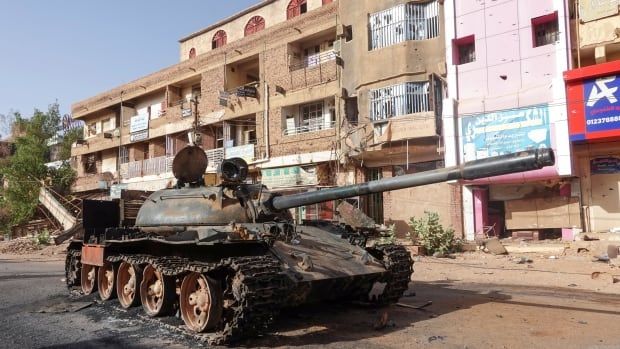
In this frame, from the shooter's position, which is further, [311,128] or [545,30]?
[311,128]

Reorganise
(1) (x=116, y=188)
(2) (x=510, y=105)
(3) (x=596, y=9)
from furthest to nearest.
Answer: (1) (x=116, y=188), (2) (x=510, y=105), (3) (x=596, y=9)

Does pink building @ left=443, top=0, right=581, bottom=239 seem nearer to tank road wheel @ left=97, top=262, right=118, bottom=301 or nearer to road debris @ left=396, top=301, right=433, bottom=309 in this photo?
road debris @ left=396, top=301, right=433, bottom=309

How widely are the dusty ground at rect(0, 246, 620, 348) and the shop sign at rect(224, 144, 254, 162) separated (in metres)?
13.3

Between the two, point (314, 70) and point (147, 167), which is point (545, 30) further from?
point (147, 167)

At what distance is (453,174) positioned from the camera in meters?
5.56

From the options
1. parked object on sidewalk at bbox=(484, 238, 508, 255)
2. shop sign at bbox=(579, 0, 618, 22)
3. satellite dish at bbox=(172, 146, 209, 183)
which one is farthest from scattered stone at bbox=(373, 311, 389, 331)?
shop sign at bbox=(579, 0, 618, 22)

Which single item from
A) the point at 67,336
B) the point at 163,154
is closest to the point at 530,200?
the point at 67,336

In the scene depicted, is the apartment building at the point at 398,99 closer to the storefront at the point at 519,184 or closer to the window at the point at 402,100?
the window at the point at 402,100

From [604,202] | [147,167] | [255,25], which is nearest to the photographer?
[604,202]

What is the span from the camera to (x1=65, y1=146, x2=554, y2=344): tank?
19.1ft

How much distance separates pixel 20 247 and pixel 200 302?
23.4 meters

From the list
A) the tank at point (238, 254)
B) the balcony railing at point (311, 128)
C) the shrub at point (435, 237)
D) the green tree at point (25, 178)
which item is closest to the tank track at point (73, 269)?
the tank at point (238, 254)

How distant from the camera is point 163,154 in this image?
30703 millimetres

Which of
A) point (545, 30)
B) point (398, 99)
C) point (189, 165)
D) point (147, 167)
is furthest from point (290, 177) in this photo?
point (189, 165)
